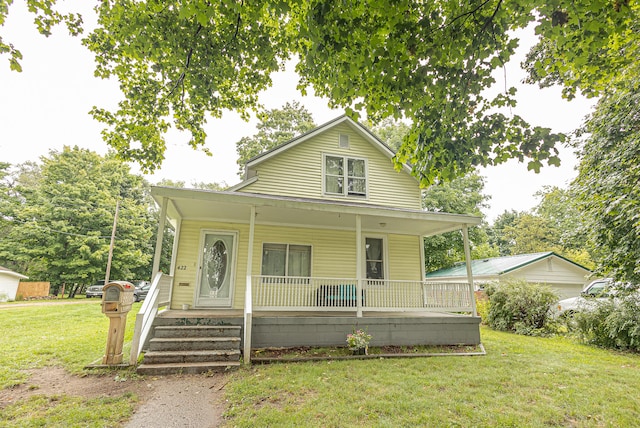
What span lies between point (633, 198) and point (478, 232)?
591 inches

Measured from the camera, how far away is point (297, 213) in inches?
324

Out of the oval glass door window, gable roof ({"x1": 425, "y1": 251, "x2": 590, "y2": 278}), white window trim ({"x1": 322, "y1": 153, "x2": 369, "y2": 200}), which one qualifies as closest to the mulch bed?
the oval glass door window

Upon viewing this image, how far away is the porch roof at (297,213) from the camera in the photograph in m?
6.76

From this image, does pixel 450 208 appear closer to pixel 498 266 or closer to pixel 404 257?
pixel 498 266

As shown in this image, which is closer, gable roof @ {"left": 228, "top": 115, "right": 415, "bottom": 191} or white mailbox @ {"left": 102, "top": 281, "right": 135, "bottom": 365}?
white mailbox @ {"left": 102, "top": 281, "right": 135, "bottom": 365}

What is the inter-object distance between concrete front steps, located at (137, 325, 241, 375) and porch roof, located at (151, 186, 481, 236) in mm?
2778

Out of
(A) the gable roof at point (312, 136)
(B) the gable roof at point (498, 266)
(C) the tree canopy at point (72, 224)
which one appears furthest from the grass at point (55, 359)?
(B) the gable roof at point (498, 266)

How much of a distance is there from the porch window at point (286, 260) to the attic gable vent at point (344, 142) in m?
4.04

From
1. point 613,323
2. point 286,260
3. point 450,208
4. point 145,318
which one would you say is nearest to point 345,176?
point 286,260

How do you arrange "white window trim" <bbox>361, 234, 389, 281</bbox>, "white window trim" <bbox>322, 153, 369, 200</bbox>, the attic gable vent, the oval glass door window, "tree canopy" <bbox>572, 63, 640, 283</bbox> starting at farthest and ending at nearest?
the attic gable vent
"white window trim" <bbox>322, 153, 369, 200</bbox>
"white window trim" <bbox>361, 234, 389, 281</bbox>
the oval glass door window
"tree canopy" <bbox>572, 63, 640, 283</bbox>

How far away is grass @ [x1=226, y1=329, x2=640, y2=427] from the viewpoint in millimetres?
3586

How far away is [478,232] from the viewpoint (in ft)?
69.3

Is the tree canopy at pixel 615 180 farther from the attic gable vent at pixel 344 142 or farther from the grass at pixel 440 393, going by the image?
the attic gable vent at pixel 344 142

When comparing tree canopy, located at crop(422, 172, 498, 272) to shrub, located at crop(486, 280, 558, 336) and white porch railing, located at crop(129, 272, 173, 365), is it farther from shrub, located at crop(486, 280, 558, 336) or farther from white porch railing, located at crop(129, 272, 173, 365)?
white porch railing, located at crop(129, 272, 173, 365)
